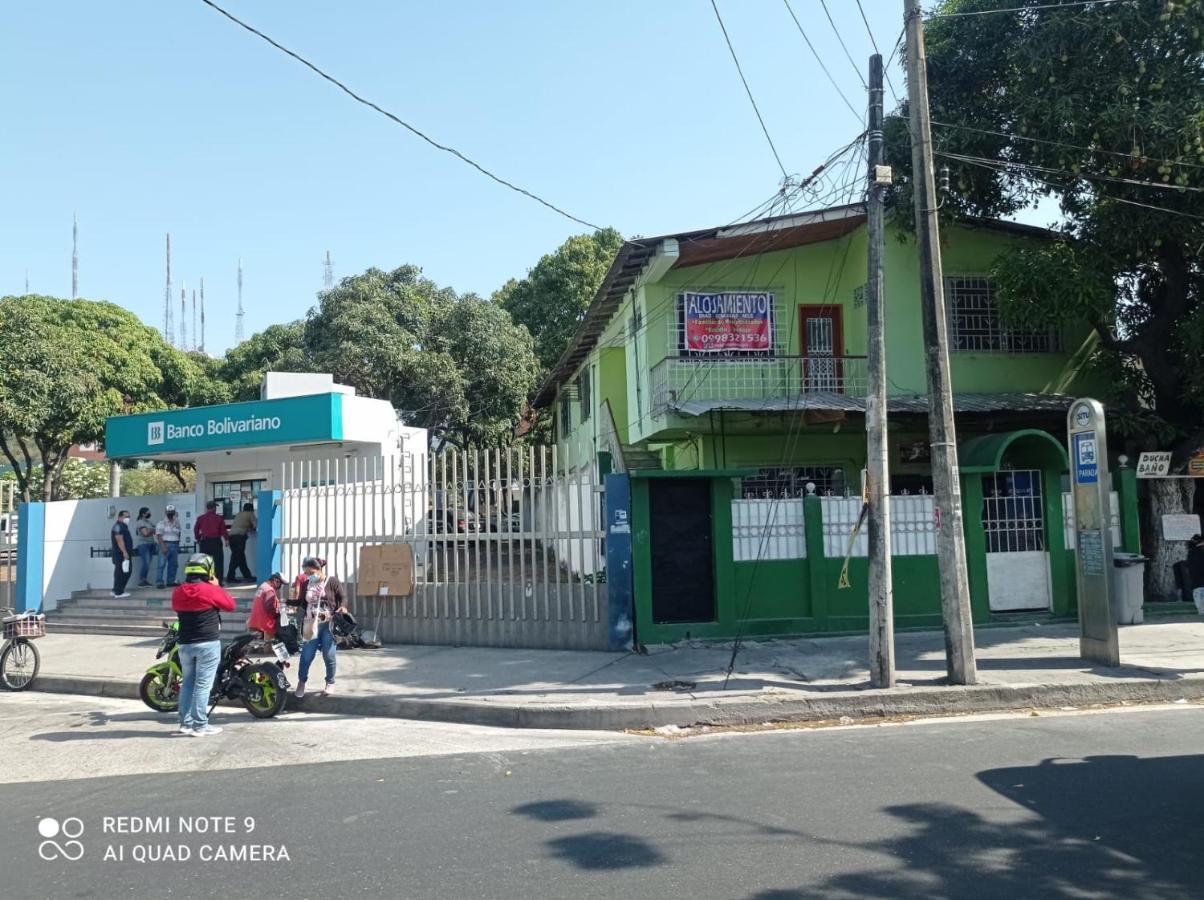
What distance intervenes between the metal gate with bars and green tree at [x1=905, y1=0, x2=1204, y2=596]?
6945 millimetres

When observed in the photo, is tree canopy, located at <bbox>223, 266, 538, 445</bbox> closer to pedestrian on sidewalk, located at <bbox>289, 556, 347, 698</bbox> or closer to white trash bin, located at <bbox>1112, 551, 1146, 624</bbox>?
pedestrian on sidewalk, located at <bbox>289, 556, 347, 698</bbox>

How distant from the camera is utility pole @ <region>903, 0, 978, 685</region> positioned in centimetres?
902

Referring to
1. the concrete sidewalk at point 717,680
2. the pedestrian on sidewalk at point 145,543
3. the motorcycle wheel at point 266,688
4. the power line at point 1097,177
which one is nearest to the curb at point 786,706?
the concrete sidewalk at point 717,680

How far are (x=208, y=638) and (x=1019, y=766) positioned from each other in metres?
6.72

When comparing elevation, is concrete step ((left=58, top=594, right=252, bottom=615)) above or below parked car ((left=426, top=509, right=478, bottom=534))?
below

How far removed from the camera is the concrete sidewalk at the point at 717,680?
28.0 ft

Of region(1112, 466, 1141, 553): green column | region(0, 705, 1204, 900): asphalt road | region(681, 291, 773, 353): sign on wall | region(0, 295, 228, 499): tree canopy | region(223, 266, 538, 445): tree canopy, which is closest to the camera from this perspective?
region(0, 705, 1204, 900): asphalt road

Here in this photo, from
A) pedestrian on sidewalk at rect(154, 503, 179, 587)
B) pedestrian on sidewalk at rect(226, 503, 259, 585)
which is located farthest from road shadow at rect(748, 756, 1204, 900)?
pedestrian on sidewalk at rect(154, 503, 179, 587)

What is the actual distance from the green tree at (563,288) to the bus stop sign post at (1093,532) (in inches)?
898

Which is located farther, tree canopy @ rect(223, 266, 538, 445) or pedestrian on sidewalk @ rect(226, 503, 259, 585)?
tree canopy @ rect(223, 266, 538, 445)

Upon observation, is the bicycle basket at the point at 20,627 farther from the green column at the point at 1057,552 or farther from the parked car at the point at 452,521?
the green column at the point at 1057,552

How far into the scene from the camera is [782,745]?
7383mm

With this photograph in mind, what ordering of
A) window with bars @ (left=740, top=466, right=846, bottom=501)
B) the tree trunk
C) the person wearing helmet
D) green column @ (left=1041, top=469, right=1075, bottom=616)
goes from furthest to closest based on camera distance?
window with bars @ (left=740, top=466, right=846, bottom=501), the tree trunk, green column @ (left=1041, top=469, right=1075, bottom=616), the person wearing helmet

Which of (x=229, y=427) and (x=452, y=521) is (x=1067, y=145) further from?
(x=229, y=427)
